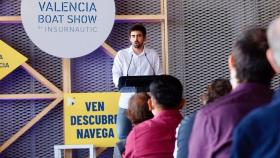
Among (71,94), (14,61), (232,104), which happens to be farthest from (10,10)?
(232,104)

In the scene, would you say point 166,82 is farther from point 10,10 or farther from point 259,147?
point 10,10

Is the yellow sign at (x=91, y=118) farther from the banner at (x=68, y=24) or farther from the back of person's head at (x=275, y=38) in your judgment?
the back of person's head at (x=275, y=38)

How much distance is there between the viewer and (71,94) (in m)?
5.33

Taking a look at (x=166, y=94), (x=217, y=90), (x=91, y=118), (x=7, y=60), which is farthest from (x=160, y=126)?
(x=7, y=60)

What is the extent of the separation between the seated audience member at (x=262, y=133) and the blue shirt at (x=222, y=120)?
0.31 meters

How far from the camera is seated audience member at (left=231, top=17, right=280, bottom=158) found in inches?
44.2

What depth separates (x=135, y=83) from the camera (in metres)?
4.04

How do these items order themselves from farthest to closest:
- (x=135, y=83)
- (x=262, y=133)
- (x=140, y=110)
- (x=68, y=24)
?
(x=68, y=24), (x=135, y=83), (x=140, y=110), (x=262, y=133)

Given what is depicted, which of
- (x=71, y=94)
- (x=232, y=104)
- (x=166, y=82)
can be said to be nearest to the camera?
(x=232, y=104)

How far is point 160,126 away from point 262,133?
4.40 ft

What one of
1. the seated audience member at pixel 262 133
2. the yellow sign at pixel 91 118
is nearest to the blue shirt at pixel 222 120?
the seated audience member at pixel 262 133

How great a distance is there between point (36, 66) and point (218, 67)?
1818 mm

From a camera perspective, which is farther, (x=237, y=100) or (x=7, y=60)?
(x=7, y=60)

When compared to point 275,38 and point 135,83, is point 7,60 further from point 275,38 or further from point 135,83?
point 275,38
